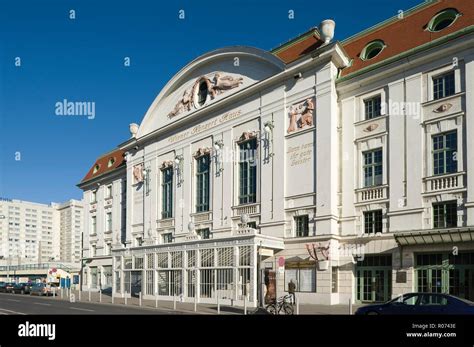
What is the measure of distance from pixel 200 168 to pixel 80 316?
37.6 m

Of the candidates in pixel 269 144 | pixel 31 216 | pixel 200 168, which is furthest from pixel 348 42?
pixel 31 216

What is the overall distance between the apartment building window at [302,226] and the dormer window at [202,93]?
1502 cm

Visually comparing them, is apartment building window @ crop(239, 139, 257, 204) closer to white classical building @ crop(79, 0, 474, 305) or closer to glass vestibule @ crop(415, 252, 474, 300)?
white classical building @ crop(79, 0, 474, 305)

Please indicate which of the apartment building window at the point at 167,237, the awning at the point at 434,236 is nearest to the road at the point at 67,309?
the awning at the point at 434,236

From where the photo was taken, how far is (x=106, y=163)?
59.8 m

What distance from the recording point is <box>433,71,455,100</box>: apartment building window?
2606 centimetres

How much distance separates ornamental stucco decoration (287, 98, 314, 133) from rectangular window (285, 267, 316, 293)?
9.69 m

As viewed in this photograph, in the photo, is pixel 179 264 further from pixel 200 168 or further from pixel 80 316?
pixel 80 316

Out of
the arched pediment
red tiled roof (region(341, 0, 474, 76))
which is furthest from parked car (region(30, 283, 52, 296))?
red tiled roof (region(341, 0, 474, 76))

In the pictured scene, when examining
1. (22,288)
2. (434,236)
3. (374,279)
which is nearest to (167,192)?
(374,279)

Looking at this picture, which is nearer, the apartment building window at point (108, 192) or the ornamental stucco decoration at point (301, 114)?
the ornamental stucco decoration at point (301, 114)

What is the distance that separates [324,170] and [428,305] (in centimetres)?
1625

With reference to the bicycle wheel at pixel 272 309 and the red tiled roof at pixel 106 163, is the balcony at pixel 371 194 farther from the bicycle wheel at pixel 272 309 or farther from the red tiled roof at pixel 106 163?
the red tiled roof at pixel 106 163

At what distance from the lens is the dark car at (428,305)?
14180mm
